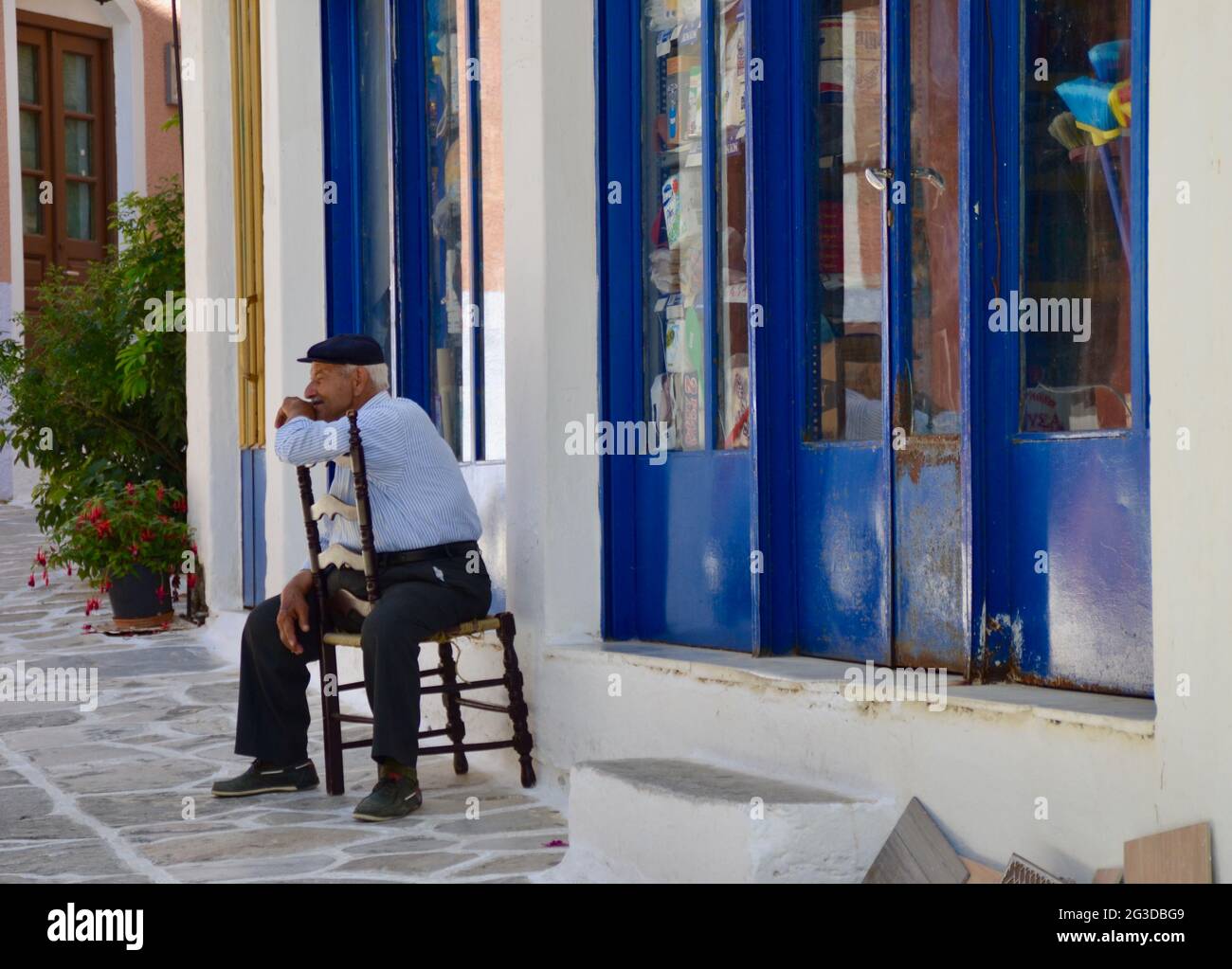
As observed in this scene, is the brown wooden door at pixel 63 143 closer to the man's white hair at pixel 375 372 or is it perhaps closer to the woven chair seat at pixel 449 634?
the man's white hair at pixel 375 372

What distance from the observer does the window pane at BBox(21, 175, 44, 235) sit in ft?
54.4

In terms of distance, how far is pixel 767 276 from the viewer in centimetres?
439

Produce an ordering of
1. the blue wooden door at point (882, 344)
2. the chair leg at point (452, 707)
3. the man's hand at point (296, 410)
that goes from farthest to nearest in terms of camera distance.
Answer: the chair leg at point (452, 707)
the man's hand at point (296, 410)
the blue wooden door at point (882, 344)

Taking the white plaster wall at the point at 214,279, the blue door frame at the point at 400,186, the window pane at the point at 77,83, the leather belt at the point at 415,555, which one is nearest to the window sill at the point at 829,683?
the leather belt at the point at 415,555

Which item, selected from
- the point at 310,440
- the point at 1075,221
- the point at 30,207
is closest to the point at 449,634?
the point at 310,440

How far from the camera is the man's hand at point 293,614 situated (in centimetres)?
490

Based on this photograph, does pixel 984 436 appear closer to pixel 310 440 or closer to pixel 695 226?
pixel 695 226

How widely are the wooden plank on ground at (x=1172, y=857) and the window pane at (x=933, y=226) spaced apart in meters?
1.20

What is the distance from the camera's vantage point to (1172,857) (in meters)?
2.96

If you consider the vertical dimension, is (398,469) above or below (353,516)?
above

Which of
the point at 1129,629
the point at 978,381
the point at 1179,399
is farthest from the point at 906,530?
the point at 1179,399

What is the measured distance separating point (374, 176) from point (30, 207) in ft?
37.0

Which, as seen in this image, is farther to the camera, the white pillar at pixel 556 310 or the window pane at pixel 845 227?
the white pillar at pixel 556 310

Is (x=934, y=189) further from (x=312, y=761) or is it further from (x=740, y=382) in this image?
(x=312, y=761)
